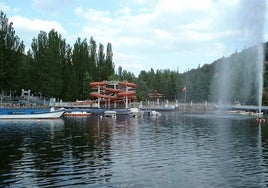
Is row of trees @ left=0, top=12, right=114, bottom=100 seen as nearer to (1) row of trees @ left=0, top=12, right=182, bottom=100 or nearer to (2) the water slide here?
(1) row of trees @ left=0, top=12, right=182, bottom=100

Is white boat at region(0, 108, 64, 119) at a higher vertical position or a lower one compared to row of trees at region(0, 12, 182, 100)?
lower

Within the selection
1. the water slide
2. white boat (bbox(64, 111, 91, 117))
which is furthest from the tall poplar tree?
the water slide

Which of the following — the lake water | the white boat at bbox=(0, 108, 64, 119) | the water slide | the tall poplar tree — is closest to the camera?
the lake water

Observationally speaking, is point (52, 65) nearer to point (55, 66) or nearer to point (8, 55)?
point (55, 66)

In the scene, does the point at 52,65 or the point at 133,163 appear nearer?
the point at 133,163

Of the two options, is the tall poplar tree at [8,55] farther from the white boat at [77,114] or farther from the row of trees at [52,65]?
the white boat at [77,114]

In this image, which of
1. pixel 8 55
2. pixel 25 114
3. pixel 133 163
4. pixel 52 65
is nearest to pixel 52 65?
pixel 52 65

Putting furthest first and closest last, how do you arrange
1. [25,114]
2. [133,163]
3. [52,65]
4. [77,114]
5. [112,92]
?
[112,92] < [52,65] < [77,114] < [25,114] < [133,163]

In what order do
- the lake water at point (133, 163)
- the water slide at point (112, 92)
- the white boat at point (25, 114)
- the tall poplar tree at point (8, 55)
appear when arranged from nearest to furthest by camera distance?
the lake water at point (133, 163)
the white boat at point (25, 114)
the tall poplar tree at point (8, 55)
the water slide at point (112, 92)

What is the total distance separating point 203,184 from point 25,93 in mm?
89021

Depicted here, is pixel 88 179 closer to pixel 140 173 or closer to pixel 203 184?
pixel 140 173

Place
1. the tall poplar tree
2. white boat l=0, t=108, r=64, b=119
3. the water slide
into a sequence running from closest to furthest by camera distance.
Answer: white boat l=0, t=108, r=64, b=119, the tall poplar tree, the water slide

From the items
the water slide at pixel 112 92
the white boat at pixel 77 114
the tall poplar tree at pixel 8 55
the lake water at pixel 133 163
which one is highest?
the tall poplar tree at pixel 8 55

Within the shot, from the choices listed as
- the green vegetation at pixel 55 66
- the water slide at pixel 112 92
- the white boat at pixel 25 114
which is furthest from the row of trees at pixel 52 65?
the white boat at pixel 25 114
